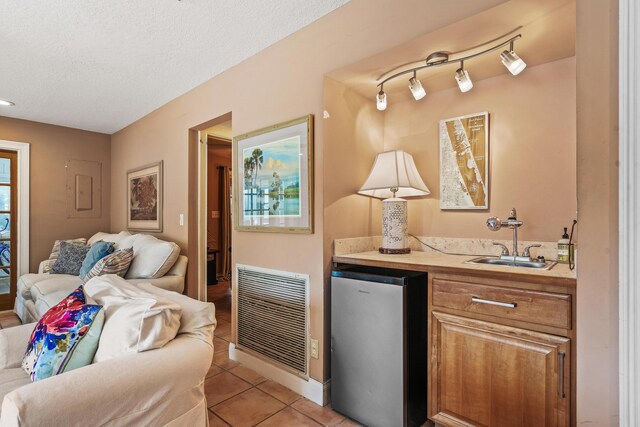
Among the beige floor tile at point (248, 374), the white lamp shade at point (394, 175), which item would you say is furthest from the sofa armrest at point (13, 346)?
the white lamp shade at point (394, 175)

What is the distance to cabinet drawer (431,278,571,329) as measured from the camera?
1.34m

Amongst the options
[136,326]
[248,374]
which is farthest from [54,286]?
[136,326]

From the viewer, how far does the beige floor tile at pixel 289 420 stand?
1.87 meters

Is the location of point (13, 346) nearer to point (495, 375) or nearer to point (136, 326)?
point (136, 326)

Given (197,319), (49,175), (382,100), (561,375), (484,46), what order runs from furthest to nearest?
1. (49,175)
2. (382,100)
3. (484,46)
4. (197,319)
5. (561,375)

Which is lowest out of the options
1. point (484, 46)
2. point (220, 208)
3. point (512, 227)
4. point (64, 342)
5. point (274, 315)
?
point (274, 315)

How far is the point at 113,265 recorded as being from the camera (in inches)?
116

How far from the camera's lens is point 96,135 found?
188 inches

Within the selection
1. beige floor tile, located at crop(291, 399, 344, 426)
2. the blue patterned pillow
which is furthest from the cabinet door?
the blue patterned pillow

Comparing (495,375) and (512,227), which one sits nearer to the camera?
(495,375)

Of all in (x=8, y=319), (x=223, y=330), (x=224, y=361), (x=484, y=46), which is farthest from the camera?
(x=8, y=319)

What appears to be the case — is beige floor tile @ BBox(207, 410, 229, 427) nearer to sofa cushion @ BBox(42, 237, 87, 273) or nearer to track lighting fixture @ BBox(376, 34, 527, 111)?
track lighting fixture @ BBox(376, 34, 527, 111)

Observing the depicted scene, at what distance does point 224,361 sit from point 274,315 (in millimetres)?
700

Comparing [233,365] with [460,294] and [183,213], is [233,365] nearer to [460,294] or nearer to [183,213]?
[183,213]
